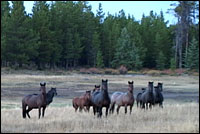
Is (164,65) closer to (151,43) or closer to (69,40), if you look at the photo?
(151,43)

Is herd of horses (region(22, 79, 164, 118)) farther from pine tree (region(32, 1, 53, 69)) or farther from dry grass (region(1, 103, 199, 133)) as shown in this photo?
pine tree (region(32, 1, 53, 69))

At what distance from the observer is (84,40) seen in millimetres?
72938

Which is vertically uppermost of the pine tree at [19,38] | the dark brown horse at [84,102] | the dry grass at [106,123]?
the pine tree at [19,38]

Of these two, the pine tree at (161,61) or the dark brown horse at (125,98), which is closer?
the dark brown horse at (125,98)

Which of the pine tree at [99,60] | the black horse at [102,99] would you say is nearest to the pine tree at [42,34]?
the pine tree at [99,60]

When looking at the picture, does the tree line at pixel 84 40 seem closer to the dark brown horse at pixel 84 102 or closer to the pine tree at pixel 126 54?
the pine tree at pixel 126 54

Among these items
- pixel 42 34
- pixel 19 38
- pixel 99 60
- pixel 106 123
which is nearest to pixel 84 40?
pixel 99 60

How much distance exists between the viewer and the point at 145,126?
44.1ft

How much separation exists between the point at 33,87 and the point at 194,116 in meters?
22.0

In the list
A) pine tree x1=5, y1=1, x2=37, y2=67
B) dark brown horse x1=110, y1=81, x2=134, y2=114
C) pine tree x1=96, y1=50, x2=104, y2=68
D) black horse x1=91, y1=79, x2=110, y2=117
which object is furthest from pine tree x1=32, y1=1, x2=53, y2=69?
black horse x1=91, y1=79, x2=110, y2=117

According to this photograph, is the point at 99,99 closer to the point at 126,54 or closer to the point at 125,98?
the point at 125,98

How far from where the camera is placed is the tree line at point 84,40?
55.6 meters

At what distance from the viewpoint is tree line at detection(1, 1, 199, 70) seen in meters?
55.6

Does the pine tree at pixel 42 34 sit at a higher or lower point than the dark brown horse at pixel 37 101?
higher
